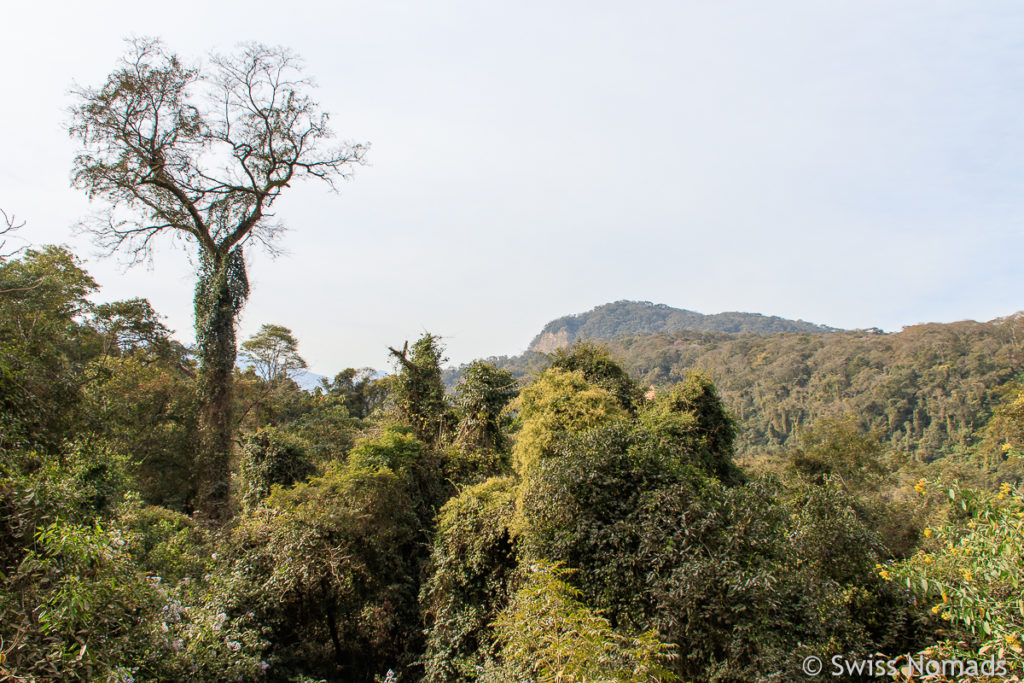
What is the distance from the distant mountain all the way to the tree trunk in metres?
139

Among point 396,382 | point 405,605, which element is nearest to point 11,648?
point 405,605

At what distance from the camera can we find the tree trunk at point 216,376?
467 inches

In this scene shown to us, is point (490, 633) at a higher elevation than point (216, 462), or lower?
lower

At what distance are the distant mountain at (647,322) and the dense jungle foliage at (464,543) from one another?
451 feet

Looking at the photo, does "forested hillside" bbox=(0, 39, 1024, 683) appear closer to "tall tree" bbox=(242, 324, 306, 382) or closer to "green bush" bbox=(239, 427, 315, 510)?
"green bush" bbox=(239, 427, 315, 510)

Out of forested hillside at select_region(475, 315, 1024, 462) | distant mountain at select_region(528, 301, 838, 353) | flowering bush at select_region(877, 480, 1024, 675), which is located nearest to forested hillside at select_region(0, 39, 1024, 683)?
flowering bush at select_region(877, 480, 1024, 675)

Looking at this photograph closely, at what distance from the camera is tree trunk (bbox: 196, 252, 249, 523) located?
38.9ft

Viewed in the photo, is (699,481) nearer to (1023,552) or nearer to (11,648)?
(1023,552)

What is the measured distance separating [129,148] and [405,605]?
11078 mm

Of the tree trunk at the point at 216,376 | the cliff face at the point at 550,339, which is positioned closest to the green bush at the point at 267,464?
the tree trunk at the point at 216,376

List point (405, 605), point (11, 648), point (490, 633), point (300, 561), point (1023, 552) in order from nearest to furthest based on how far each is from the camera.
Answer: point (11, 648) < point (1023, 552) < point (490, 633) < point (300, 561) < point (405, 605)

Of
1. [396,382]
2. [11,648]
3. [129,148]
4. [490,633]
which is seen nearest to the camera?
[11,648]

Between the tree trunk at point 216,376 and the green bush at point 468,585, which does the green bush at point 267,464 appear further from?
the green bush at point 468,585

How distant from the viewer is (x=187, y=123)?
11.9 metres
